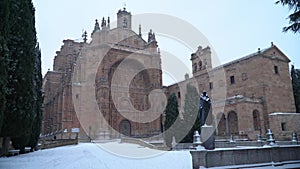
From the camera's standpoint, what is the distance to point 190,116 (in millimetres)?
17828

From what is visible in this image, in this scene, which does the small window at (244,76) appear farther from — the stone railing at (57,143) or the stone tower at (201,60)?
the stone railing at (57,143)

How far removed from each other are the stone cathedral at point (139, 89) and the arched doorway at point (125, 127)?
0.13 m

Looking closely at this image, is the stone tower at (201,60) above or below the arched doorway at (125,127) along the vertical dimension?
above

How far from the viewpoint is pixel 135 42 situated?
37.7 metres

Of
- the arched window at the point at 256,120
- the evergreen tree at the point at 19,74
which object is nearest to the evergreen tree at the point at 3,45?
the evergreen tree at the point at 19,74

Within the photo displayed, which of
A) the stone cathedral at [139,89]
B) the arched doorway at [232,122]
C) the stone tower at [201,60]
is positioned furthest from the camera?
the stone tower at [201,60]

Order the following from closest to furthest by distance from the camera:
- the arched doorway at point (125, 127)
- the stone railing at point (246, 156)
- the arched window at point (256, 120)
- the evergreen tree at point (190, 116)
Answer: the stone railing at point (246, 156)
the evergreen tree at point (190, 116)
the arched window at point (256, 120)
the arched doorway at point (125, 127)

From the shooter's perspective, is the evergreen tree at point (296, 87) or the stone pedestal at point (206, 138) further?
the evergreen tree at point (296, 87)

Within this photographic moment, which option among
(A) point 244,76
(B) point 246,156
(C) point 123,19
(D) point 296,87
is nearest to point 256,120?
(A) point 244,76

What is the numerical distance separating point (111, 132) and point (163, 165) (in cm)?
2181

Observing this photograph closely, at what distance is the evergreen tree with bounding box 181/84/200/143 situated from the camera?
1712cm

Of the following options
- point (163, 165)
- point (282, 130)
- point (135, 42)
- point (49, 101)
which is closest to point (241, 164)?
point (163, 165)

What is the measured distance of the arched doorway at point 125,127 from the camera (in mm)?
32906

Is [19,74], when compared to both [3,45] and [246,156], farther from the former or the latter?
[246,156]
